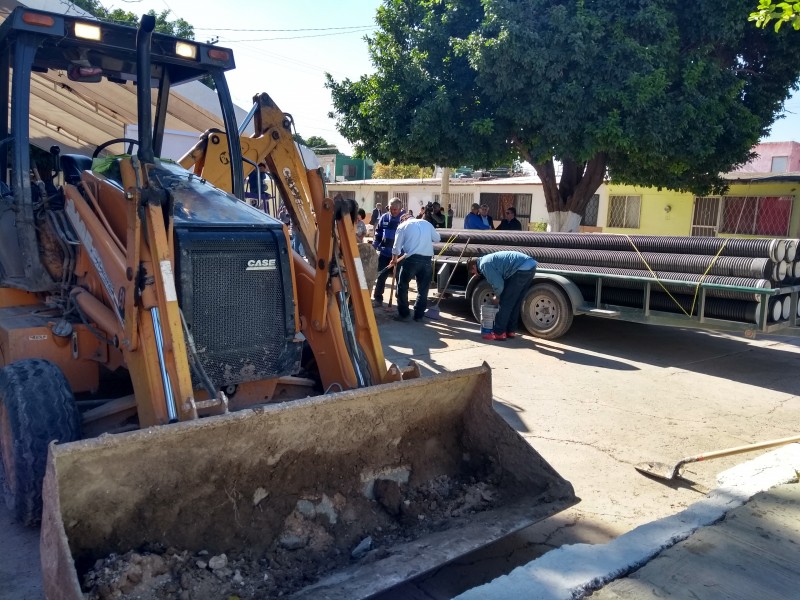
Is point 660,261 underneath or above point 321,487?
above

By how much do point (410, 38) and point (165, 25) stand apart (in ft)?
59.5

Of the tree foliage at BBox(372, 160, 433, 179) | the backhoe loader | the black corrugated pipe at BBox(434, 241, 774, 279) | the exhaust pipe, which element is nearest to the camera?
the backhoe loader

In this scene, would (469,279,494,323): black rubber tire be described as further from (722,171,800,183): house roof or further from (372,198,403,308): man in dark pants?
(722,171,800,183): house roof

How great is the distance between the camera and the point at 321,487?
12.1 ft

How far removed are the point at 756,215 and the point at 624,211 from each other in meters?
4.08

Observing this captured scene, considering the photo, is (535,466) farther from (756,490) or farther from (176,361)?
(176,361)

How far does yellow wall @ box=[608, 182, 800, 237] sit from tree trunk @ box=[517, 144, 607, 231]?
548 cm

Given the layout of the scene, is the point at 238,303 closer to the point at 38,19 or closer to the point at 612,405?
the point at 38,19

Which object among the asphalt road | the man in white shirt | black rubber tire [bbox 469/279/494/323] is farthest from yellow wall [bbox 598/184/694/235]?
the man in white shirt

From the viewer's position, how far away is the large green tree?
11.6 metres

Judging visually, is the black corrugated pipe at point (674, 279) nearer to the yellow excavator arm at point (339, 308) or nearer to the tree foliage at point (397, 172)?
the yellow excavator arm at point (339, 308)

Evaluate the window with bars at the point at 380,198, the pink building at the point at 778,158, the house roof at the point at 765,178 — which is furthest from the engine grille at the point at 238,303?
the window with bars at the point at 380,198

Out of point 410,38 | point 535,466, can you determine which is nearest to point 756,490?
point 535,466

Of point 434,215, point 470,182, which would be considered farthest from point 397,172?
point 434,215
